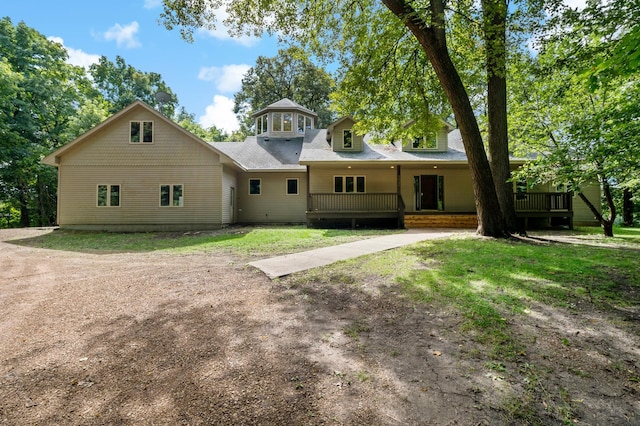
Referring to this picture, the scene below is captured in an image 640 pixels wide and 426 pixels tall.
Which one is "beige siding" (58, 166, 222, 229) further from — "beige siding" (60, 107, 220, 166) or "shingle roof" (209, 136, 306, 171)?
"shingle roof" (209, 136, 306, 171)

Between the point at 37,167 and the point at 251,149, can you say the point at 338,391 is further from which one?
the point at 37,167

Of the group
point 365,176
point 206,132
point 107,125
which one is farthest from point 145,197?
point 206,132

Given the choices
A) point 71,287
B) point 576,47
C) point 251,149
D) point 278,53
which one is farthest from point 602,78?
point 278,53

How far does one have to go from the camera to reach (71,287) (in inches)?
209

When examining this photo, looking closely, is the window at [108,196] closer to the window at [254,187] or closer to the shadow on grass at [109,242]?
the shadow on grass at [109,242]

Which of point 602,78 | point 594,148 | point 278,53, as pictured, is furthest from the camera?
point 278,53

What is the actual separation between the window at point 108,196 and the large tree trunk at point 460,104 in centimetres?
1449

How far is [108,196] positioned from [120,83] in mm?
26470

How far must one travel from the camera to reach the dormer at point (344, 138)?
16344 millimetres

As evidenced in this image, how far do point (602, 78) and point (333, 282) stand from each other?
470cm

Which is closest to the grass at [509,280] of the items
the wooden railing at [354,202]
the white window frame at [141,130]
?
the wooden railing at [354,202]

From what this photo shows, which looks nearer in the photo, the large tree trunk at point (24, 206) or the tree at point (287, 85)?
the large tree trunk at point (24, 206)

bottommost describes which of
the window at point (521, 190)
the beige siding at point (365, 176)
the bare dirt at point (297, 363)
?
the bare dirt at point (297, 363)

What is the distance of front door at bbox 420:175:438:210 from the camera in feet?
55.4
